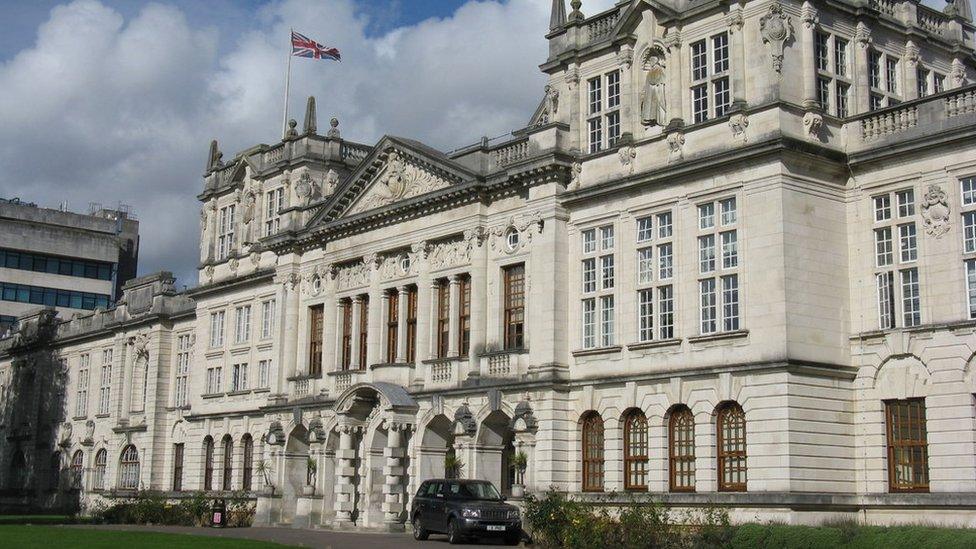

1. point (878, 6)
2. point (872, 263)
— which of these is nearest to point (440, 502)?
point (872, 263)

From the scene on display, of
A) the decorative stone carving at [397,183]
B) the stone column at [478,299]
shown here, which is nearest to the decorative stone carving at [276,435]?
the decorative stone carving at [397,183]

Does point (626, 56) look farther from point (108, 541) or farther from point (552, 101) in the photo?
point (108, 541)

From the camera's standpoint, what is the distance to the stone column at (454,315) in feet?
138

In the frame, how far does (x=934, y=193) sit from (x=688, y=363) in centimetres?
782

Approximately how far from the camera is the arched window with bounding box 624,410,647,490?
35.6 meters

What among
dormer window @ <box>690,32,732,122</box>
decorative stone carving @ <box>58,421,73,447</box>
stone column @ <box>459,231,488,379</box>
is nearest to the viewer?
dormer window @ <box>690,32,732,122</box>

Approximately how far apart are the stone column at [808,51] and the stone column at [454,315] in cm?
1400

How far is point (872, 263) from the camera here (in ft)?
108

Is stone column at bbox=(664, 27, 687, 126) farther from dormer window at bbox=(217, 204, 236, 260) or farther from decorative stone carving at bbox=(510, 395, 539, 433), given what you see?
dormer window at bbox=(217, 204, 236, 260)

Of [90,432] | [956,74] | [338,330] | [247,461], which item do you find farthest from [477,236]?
[90,432]

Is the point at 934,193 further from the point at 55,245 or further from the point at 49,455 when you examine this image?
the point at 55,245

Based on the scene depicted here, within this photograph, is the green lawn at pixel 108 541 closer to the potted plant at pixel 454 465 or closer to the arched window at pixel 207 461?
the potted plant at pixel 454 465

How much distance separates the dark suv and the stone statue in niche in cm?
1170

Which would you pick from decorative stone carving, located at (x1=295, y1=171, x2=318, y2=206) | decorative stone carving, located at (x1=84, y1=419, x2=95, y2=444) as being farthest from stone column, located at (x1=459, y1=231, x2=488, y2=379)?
decorative stone carving, located at (x1=84, y1=419, x2=95, y2=444)
